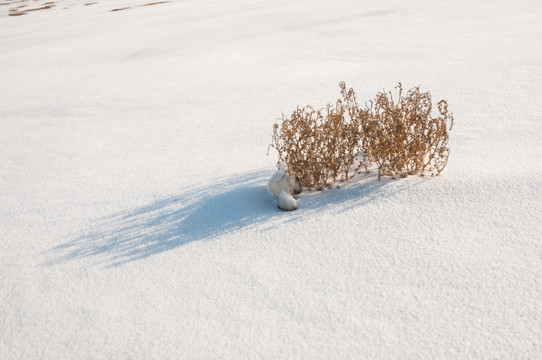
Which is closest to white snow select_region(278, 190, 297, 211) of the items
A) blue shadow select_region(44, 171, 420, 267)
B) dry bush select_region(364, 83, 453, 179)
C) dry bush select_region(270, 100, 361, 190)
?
blue shadow select_region(44, 171, 420, 267)

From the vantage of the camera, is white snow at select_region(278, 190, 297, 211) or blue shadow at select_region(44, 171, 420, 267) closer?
blue shadow at select_region(44, 171, 420, 267)

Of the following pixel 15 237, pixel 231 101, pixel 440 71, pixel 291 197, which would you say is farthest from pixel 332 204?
pixel 440 71

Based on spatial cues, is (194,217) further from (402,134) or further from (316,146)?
(402,134)

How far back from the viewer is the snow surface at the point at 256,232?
1.86 metres

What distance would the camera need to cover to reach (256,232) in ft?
8.32

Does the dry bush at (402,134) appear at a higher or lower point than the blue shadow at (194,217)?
higher

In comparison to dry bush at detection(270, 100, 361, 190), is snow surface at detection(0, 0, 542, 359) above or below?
below

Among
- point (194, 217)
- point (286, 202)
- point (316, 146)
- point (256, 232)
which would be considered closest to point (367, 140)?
point (316, 146)

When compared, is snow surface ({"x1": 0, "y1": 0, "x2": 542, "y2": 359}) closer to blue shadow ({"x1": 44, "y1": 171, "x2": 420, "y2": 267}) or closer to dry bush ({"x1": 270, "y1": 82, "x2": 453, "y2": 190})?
blue shadow ({"x1": 44, "y1": 171, "x2": 420, "y2": 267})

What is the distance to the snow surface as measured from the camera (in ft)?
6.10

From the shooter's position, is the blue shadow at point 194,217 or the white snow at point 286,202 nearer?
the blue shadow at point 194,217

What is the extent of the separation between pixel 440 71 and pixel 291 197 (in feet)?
11.0

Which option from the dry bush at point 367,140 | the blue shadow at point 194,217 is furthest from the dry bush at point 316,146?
the blue shadow at point 194,217

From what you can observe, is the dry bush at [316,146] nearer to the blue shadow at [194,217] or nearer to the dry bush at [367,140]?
the dry bush at [367,140]
